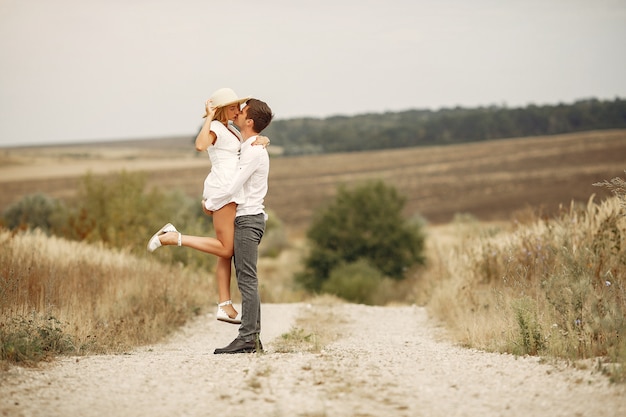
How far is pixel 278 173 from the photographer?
339ft

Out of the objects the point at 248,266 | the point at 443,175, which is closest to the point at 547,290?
the point at 248,266

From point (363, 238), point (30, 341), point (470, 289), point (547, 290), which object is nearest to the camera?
point (30, 341)

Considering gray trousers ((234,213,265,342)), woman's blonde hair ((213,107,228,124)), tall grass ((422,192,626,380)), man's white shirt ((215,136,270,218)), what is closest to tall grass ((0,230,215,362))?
gray trousers ((234,213,265,342))

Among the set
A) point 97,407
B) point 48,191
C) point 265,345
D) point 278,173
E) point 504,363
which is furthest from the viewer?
point 278,173

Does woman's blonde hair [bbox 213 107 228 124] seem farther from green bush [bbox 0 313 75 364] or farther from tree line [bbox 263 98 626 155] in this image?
tree line [bbox 263 98 626 155]

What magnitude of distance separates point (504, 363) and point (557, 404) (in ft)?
4.40

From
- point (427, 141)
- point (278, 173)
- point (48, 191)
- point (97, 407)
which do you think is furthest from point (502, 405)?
point (427, 141)

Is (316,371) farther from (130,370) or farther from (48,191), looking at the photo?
(48,191)

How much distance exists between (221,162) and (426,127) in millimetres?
112391

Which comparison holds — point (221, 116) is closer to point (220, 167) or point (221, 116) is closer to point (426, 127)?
point (220, 167)

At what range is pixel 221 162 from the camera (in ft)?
25.6

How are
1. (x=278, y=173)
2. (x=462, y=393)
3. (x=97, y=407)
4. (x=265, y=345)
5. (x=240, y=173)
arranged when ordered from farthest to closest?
(x=278, y=173) → (x=265, y=345) → (x=240, y=173) → (x=462, y=393) → (x=97, y=407)

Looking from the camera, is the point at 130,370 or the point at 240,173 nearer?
the point at 130,370

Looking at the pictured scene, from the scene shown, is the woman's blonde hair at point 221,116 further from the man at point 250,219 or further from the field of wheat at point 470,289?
the field of wheat at point 470,289
